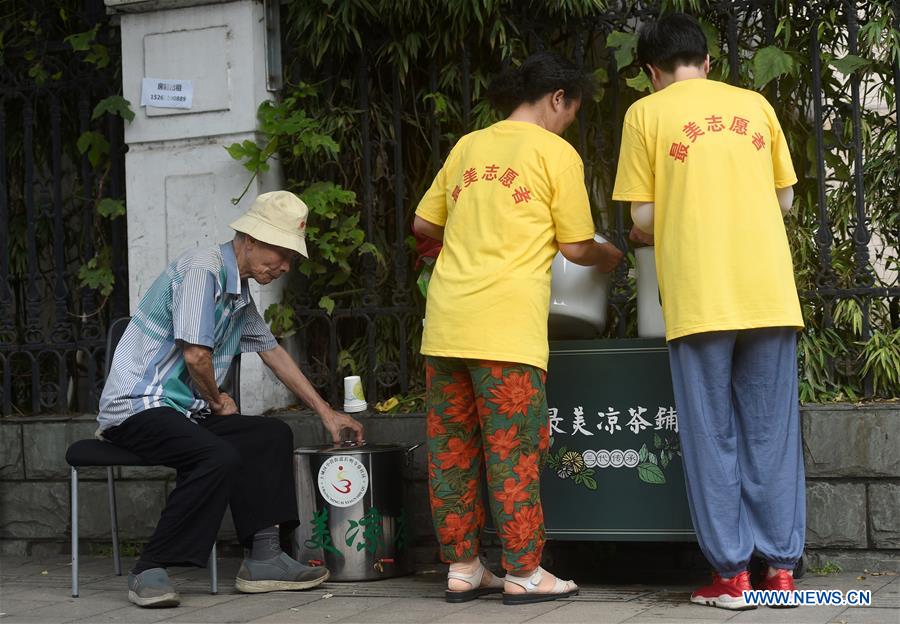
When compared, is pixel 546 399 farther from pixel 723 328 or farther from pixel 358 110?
pixel 358 110

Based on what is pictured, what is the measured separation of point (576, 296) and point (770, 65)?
1455 mm

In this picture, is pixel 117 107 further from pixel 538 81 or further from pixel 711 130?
pixel 711 130

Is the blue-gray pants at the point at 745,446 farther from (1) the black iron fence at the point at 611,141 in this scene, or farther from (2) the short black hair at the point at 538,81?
(1) the black iron fence at the point at 611,141

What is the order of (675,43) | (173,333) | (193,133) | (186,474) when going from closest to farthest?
(675,43), (186,474), (173,333), (193,133)

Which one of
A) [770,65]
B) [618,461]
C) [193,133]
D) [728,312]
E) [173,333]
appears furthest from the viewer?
[193,133]

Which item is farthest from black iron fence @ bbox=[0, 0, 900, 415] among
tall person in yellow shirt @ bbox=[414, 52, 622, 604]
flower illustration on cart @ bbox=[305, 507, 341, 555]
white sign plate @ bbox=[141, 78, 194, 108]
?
tall person in yellow shirt @ bbox=[414, 52, 622, 604]

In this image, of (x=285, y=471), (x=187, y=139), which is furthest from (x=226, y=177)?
(x=285, y=471)

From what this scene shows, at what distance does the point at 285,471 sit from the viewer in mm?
5051

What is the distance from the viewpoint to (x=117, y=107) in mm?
6168

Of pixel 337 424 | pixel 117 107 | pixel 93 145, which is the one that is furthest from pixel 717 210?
pixel 93 145

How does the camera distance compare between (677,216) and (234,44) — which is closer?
(677,216)

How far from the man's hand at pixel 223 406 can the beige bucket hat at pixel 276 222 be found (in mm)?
687

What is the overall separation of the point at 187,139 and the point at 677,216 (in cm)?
289

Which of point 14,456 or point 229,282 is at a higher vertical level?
point 229,282
